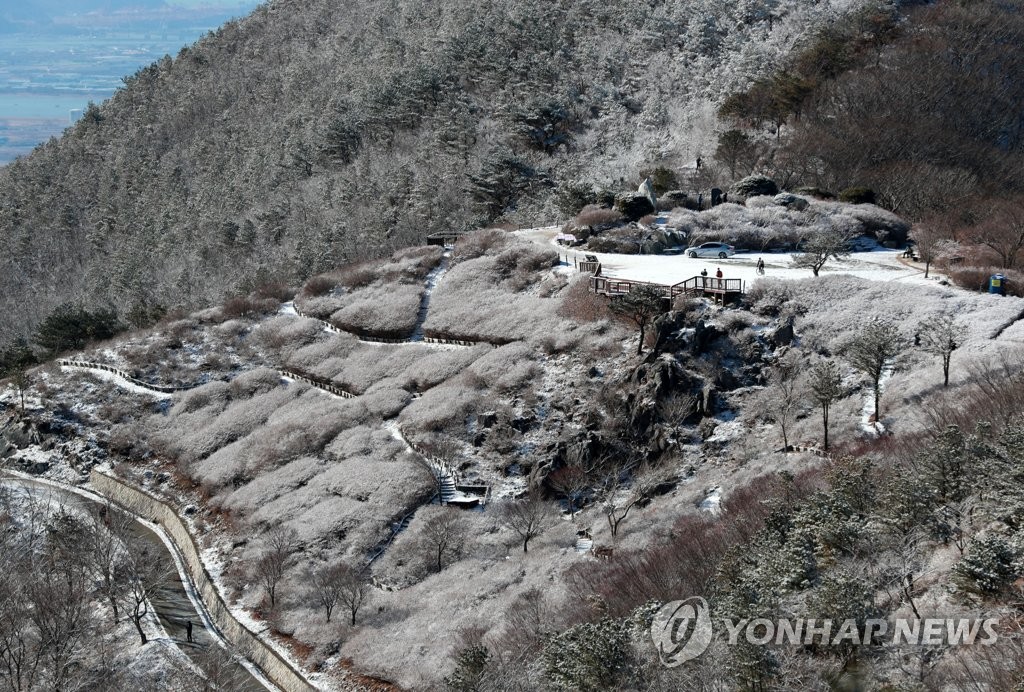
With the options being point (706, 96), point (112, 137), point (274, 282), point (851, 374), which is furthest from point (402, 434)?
point (112, 137)

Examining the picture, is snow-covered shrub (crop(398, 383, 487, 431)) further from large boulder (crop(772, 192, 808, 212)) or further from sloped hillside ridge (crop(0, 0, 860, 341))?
sloped hillside ridge (crop(0, 0, 860, 341))

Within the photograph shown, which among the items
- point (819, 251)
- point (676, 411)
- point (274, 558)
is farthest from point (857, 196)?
point (274, 558)

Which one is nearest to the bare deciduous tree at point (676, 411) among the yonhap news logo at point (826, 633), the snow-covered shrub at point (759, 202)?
the yonhap news logo at point (826, 633)

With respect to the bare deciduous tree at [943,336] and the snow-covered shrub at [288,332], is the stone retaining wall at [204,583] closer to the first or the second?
the snow-covered shrub at [288,332]

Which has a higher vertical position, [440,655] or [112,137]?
[112,137]

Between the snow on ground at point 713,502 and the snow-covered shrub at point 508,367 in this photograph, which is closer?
the snow on ground at point 713,502

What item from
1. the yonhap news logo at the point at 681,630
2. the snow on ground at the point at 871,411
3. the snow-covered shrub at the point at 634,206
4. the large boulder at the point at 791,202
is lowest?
the snow on ground at the point at 871,411

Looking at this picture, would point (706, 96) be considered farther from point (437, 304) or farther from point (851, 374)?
point (851, 374)
